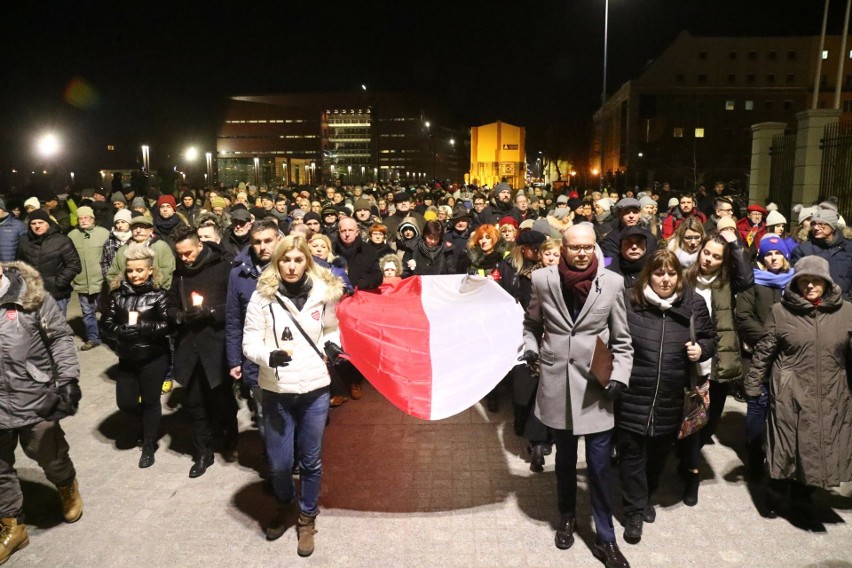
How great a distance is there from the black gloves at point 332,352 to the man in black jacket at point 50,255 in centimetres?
705

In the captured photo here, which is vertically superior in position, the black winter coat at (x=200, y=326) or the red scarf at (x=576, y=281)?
the red scarf at (x=576, y=281)

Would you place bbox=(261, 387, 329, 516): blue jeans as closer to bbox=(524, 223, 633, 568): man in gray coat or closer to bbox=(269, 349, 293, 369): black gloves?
bbox=(269, 349, 293, 369): black gloves

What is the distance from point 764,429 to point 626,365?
2.20 meters

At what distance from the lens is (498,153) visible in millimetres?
83500

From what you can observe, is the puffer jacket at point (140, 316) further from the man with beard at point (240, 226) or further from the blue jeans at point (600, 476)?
the blue jeans at point (600, 476)

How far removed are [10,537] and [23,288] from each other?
6.24 ft

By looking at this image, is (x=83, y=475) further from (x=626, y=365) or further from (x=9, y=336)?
(x=626, y=365)

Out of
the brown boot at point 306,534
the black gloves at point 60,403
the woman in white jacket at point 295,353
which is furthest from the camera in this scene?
the black gloves at point 60,403

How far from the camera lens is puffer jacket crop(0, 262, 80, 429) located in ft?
15.6

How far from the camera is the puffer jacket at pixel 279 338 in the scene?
185 inches

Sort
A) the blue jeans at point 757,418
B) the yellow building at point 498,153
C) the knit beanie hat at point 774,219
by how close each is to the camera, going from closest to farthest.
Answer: the blue jeans at point 757,418
the knit beanie hat at point 774,219
the yellow building at point 498,153

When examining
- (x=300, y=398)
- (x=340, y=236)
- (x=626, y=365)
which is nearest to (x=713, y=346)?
(x=626, y=365)

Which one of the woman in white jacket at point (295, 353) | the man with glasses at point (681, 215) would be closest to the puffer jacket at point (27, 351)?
the woman in white jacket at point (295, 353)

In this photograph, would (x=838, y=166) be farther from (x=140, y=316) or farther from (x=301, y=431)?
(x=140, y=316)
